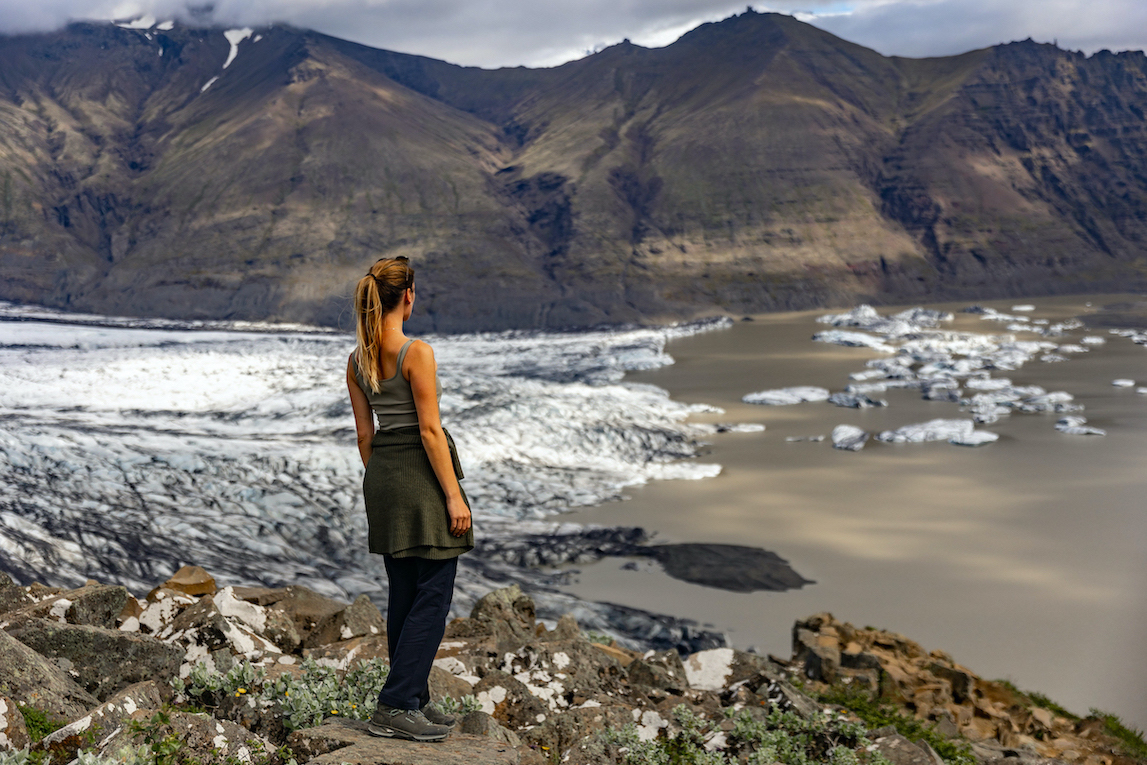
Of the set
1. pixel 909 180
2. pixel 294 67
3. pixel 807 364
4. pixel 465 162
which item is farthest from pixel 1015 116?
pixel 294 67

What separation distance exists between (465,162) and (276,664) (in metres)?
67.8

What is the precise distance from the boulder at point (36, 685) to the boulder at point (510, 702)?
194 cm

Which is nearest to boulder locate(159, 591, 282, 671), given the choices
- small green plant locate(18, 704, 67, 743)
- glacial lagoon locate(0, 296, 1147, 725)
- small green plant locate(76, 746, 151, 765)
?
small green plant locate(18, 704, 67, 743)

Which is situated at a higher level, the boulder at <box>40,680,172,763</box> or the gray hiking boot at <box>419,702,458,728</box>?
the boulder at <box>40,680,172,763</box>

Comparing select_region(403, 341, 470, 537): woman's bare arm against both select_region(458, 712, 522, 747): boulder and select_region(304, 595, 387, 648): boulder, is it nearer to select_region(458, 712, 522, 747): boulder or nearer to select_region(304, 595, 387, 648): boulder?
select_region(458, 712, 522, 747): boulder

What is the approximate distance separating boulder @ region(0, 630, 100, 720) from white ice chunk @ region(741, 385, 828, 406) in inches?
850

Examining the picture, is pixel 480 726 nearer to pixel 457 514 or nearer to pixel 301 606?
pixel 457 514

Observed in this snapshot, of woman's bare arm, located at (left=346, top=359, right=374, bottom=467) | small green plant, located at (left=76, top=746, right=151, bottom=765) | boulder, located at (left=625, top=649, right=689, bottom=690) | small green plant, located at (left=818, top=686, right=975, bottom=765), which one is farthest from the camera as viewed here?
small green plant, located at (left=818, top=686, right=975, bottom=765)

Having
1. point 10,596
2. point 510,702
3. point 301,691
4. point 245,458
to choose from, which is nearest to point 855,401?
point 245,458

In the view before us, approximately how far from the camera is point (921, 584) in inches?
444

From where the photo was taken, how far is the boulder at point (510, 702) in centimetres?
461

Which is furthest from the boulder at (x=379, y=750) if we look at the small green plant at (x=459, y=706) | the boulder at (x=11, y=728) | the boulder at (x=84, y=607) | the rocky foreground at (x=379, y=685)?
the boulder at (x=84, y=607)

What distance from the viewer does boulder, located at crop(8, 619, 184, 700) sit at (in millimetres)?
4129

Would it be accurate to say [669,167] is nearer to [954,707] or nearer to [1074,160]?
[1074,160]
